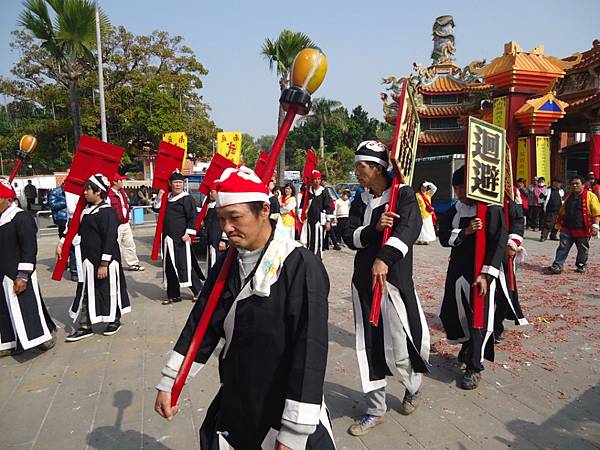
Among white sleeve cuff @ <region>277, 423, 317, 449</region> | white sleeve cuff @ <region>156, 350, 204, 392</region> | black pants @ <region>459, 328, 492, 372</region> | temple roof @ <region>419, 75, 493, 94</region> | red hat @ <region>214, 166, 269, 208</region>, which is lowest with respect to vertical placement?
black pants @ <region>459, 328, 492, 372</region>

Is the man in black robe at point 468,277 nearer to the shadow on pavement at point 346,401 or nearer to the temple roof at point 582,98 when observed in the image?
the shadow on pavement at point 346,401

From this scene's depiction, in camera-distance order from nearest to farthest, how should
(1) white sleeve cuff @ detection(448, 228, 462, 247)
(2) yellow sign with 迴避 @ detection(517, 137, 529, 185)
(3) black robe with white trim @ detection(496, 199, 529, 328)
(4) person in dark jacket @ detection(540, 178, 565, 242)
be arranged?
(1) white sleeve cuff @ detection(448, 228, 462, 247) → (3) black robe with white trim @ detection(496, 199, 529, 328) → (4) person in dark jacket @ detection(540, 178, 565, 242) → (2) yellow sign with 迴避 @ detection(517, 137, 529, 185)

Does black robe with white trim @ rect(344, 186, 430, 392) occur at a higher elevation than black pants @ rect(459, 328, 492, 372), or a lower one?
higher

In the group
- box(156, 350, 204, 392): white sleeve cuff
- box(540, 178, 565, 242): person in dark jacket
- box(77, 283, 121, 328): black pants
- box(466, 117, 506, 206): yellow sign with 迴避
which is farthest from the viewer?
box(540, 178, 565, 242): person in dark jacket

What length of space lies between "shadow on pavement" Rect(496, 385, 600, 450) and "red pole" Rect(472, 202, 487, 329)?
0.80 m

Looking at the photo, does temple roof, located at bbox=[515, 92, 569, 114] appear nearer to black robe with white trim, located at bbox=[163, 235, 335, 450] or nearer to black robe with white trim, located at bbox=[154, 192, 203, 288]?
black robe with white trim, located at bbox=[154, 192, 203, 288]

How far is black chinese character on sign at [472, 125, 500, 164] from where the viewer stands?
3.47 metres

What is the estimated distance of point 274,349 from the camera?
176 cm

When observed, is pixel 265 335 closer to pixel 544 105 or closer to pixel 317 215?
pixel 317 215

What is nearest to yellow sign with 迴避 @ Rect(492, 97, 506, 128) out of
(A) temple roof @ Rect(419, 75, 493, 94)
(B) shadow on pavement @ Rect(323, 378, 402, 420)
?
(A) temple roof @ Rect(419, 75, 493, 94)

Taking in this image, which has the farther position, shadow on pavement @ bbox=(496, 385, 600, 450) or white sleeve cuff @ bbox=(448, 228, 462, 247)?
white sleeve cuff @ bbox=(448, 228, 462, 247)

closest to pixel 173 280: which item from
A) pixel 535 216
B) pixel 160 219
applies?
pixel 160 219

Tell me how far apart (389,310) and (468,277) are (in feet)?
3.61

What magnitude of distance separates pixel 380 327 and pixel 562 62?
19117 millimetres
